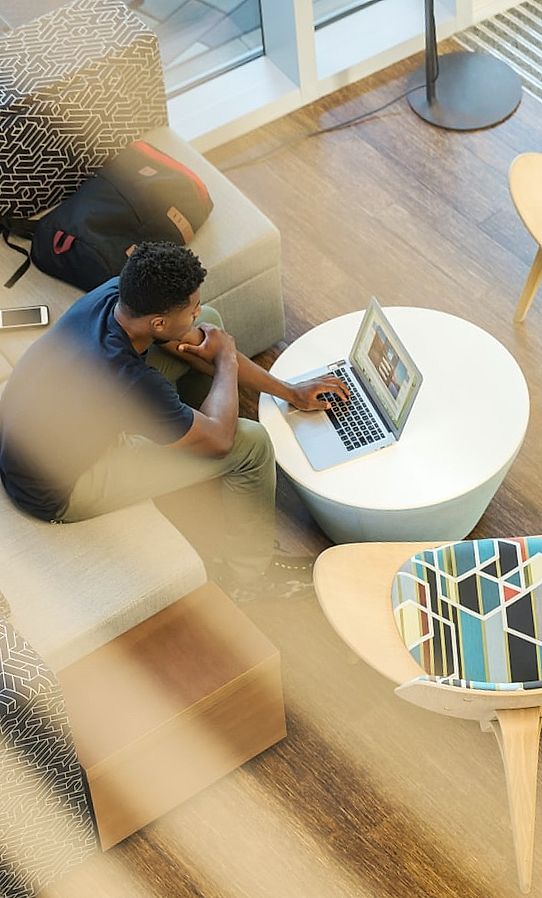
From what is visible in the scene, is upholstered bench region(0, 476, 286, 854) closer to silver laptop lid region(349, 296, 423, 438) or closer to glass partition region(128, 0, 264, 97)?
silver laptop lid region(349, 296, 423, 438)

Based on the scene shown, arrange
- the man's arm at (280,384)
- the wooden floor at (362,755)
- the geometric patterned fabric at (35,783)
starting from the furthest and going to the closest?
the man's arm at (280,384), the wooden floor at (362,755), the geometric patterned fabric at (35,783)

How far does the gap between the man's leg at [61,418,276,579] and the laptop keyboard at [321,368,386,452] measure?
0.19 m

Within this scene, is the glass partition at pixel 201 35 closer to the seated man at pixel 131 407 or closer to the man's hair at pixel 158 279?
the seated man at pixel 131 407

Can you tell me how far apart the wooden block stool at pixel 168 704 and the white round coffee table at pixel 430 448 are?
39 cm

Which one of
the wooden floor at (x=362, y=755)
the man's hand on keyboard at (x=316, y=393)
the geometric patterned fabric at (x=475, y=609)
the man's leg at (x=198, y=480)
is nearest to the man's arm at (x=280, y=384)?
the man's hand on keyboard at (x=316, y=393)

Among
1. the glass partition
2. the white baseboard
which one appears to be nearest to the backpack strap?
the glass partition

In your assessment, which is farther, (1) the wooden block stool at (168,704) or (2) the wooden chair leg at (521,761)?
(1) the wooden block stool at (168,704)

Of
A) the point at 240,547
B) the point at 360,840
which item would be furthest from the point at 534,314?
the point at 360,840

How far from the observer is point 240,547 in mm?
2955

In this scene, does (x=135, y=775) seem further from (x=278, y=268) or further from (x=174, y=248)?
(x=278, y=268)

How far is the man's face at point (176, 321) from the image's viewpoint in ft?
8.25

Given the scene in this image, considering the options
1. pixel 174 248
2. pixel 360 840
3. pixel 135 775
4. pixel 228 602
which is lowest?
pixel 360 840

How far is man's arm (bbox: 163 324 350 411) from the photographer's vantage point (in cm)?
285

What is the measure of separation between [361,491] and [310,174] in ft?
5.42
